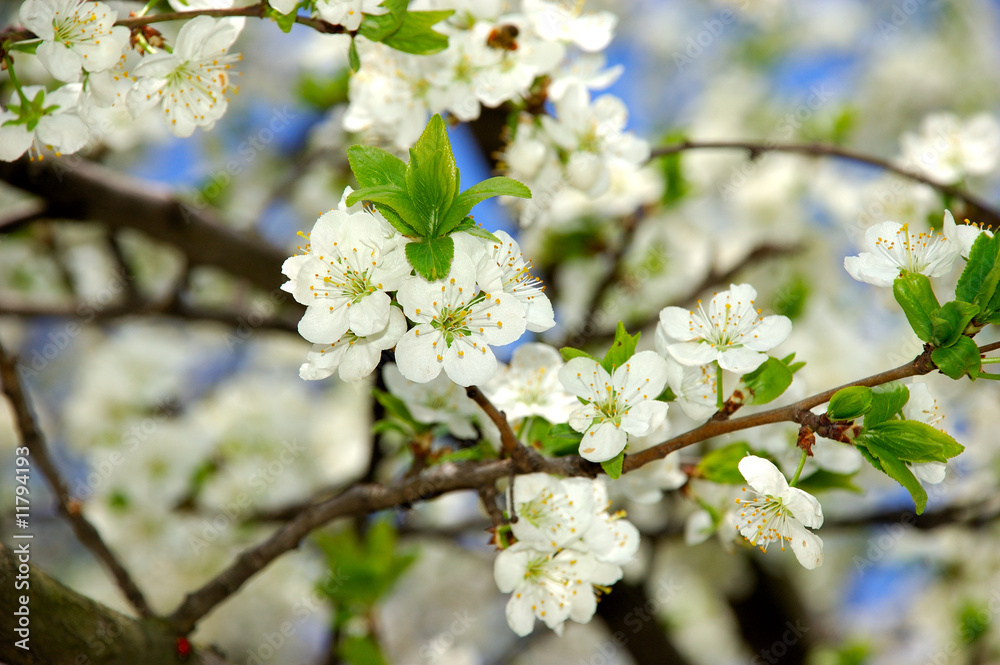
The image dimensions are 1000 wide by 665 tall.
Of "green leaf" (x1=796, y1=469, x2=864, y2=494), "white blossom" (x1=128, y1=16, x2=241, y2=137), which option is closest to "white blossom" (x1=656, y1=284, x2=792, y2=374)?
"green leaf" (x1=796, y1=469, x2=864, y2=494)

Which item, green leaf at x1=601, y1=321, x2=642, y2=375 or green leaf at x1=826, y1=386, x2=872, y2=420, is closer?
green leaf at x1=826, y1=386, x2=872, y2=420

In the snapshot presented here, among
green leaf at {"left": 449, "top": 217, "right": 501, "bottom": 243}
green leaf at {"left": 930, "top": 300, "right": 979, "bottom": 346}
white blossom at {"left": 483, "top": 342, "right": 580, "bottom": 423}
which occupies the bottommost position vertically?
white blossom at {"left": 483, "top": 342, "right": 580, "bottom": 423}

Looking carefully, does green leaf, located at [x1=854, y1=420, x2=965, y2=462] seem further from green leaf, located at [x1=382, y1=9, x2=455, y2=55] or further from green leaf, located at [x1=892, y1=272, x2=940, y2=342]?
green leaf, located at [x1=382, y1=9, x2=455, y2=55]

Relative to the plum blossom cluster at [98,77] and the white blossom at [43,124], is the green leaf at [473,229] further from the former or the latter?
the white blossom at [43,124]

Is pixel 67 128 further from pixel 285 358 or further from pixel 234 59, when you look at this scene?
pixel 285 358

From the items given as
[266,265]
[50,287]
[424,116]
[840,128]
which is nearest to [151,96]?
[424,116]

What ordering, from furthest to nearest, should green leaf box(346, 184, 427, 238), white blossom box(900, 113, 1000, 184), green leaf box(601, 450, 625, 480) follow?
white blossom box(900, 113, 1000, 184), green leaf box(601, 450, 625, 480), green leaf box(346, 184, 427, 238)

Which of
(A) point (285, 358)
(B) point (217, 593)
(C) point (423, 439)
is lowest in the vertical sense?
(A) point (285, 358)

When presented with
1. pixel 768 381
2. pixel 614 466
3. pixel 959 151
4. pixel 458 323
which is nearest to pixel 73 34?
pixel 458 323

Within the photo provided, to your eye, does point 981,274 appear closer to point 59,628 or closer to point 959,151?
point 59,628
